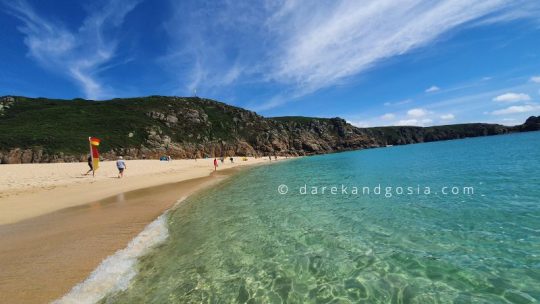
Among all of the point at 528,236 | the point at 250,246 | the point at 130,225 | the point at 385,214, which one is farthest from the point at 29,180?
the point at 528,236

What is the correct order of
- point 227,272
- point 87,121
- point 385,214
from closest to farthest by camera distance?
point 227,272 → point 385,214 → point 87,121

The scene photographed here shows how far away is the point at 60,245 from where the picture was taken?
27.8 ft

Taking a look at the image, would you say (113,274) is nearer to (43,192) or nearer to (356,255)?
(356,255)

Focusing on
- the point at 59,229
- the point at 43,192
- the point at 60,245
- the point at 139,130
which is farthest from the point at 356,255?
the point at 139,130

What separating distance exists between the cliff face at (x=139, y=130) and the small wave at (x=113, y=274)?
6456cm

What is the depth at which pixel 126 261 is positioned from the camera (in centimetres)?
750

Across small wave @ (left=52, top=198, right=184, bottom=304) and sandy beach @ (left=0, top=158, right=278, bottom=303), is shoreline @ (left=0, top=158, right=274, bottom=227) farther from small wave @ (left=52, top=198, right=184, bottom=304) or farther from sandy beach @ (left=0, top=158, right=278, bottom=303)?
small wave @ (left=52, top=198, right=184, bottom=304)

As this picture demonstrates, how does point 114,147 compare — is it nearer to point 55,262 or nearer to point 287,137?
point 55,262

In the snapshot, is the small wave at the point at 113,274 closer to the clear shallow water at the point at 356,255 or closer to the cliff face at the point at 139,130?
the clear shallow water at the point at 356,255

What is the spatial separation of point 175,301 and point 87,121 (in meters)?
93.0

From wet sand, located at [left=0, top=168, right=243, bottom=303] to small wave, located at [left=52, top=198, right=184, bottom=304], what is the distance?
0.22m

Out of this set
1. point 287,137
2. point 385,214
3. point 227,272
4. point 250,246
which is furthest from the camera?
point 287,137

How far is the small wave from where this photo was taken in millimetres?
5637

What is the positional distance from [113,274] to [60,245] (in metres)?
3.25
